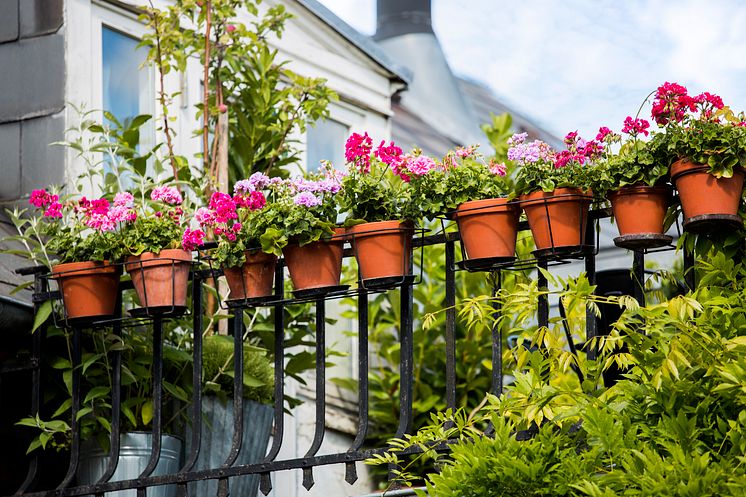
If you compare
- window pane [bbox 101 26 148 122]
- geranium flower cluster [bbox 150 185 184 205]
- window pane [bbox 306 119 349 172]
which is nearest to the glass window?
window pane [bbox 101 26 148 122]

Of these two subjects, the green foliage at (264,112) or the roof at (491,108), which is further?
the roof at (491,108)

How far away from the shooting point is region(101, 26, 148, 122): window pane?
5.09m

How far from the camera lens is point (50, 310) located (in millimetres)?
3873

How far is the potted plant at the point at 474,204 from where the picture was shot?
Answer: 3240 mm

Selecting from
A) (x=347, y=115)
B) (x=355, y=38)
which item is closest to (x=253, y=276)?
(x=347, y=115)

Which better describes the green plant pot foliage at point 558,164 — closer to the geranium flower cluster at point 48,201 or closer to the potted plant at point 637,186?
the potted plant at point 637,186

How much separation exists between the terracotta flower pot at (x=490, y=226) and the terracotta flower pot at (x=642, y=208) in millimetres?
317

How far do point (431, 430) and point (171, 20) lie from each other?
2.36m

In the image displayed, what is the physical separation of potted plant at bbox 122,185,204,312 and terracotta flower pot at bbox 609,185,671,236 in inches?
53.7

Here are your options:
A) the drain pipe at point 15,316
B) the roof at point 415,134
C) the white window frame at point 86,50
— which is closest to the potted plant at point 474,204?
the drain pipe at point 15,316

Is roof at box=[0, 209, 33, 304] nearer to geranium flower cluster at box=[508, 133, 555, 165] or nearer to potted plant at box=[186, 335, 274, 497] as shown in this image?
potted plant at box=[186, 335, 274, 497]

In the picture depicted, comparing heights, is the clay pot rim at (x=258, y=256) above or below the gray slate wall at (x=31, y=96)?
below

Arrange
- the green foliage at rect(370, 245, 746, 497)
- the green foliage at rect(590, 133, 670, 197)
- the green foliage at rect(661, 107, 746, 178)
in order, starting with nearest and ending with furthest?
the green foliage at rect(370, 245, 746, 497) < the green foliage at rect(661, 107, 746, 178) < the green foliage at rect(590, 133, 670, 197)

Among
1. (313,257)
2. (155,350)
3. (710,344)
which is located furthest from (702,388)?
(155,350)
